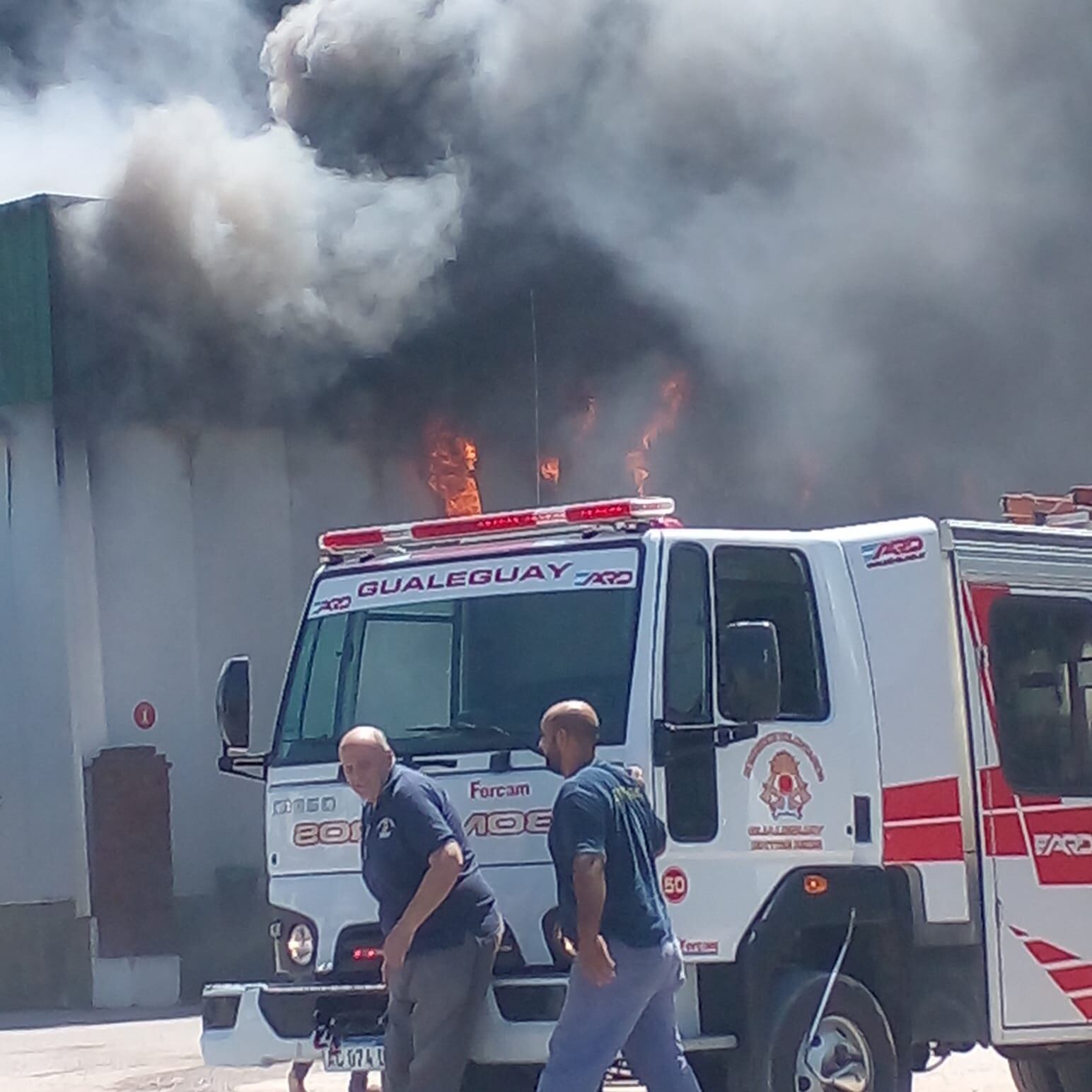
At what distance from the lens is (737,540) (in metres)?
7.90

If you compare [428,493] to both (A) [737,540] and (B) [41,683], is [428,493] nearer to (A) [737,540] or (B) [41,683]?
(B) [41,683]

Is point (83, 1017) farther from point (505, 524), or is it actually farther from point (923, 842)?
point (923, 842)

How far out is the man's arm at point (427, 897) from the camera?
7.11 m

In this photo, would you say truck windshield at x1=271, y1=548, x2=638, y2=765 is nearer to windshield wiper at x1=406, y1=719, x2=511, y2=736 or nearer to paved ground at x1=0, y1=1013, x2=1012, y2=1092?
windshield wiper at x1=406, y1=719, x2=511, y2=736

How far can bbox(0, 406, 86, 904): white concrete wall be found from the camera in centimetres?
1655

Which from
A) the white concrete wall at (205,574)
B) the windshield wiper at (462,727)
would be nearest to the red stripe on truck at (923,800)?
the windshield wiper at (462,727)

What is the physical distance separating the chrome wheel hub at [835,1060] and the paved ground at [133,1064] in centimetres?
298

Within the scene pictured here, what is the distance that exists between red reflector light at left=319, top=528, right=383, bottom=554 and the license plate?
1951 mm

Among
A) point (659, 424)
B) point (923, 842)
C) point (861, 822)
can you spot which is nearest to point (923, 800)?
point (923, 842)

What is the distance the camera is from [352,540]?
8.61 m

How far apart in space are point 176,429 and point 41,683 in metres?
2.13

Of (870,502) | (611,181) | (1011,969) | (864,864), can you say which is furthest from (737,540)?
(870,502)

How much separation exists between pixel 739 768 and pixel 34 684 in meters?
10.0

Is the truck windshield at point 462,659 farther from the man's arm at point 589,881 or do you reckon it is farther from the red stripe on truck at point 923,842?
the red stripe on truck at point 923,842
